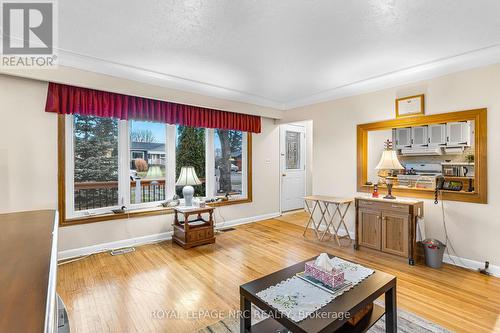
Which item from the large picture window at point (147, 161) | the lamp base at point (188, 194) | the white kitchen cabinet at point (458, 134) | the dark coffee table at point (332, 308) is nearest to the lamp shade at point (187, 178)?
the lamp base at point (188, 194)

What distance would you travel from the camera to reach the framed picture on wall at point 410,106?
10.2 ft

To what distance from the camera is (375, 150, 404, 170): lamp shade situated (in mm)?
3192

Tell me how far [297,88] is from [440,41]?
1.94 metres

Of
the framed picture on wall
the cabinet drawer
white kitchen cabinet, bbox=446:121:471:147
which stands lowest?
the cabinet drawer

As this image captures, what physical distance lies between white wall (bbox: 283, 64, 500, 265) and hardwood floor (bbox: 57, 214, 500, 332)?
41 centimetres

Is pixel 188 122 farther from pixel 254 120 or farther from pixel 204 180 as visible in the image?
pixel 254 120

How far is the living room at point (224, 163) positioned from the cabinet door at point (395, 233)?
2cm

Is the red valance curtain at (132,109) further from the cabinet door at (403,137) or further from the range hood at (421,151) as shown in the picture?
the range hood at (421,151)

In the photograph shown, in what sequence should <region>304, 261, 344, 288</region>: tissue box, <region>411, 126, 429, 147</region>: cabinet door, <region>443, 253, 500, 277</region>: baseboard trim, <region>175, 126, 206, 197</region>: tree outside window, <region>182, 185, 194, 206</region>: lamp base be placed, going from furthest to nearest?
<region>175, 126, 206, 197</region>: tree outside window
<region>182, 185, 194, 206</region>: lamp base
<region>411, 126, 429, 147</region>: cabinet door
<region>443, 253, 500, 277</region>: baseboard trim
<region>304, 261, 344, 288</region>: tissue box

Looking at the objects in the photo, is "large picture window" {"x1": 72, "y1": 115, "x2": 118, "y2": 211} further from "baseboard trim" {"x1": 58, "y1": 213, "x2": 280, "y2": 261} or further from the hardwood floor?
the hardwood floor

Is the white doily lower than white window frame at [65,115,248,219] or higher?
lower

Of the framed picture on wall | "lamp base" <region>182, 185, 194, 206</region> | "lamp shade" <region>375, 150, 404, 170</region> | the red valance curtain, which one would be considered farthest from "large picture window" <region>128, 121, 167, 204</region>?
the framed picture on wall

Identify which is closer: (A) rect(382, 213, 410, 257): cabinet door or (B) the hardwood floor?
(B) the hardwood floor

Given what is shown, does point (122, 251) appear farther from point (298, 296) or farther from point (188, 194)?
point (298, 296)
